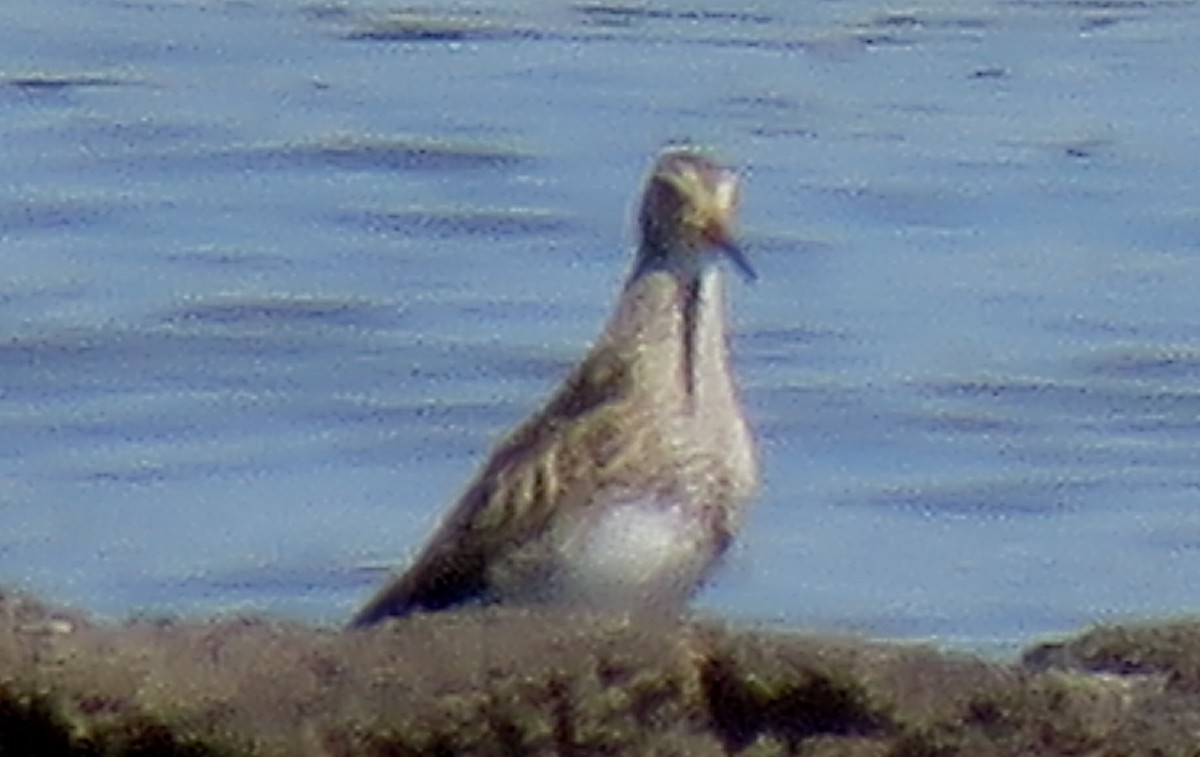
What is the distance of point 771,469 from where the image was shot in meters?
12.3

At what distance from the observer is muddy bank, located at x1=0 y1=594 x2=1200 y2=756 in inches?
197

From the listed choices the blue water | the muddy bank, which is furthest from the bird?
the muddy bank

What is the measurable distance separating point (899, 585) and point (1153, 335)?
123 inches

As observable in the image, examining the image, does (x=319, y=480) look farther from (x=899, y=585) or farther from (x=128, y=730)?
(x=128, y=730)

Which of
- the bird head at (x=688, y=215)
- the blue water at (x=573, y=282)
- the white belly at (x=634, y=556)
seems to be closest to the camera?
the white belly at (x=634, y=556)

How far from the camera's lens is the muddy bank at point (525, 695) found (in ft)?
16.4

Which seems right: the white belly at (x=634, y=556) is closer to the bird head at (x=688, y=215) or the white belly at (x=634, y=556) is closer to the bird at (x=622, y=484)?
the bird at (x=622, y=484)

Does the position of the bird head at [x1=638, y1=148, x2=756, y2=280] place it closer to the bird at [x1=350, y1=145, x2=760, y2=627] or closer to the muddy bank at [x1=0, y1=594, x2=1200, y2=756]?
the bird at [x1=350, y1=145, x2=760, y2=627]

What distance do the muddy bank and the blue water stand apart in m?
3.98

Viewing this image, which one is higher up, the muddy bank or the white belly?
the muddy bank

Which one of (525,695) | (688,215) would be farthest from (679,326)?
(525,695)

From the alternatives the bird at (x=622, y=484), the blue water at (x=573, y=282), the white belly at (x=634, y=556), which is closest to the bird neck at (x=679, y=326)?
the bird at (x=622, y=484)

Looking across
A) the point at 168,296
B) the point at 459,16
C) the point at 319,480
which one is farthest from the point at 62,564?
the point at 459,16

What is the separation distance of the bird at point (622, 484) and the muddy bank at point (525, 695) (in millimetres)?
2191
